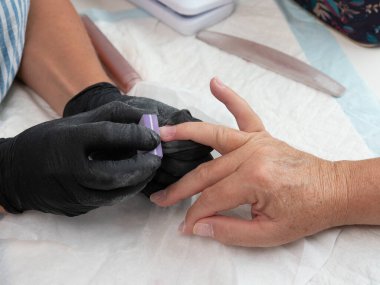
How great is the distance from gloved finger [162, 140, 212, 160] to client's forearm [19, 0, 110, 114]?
313mm

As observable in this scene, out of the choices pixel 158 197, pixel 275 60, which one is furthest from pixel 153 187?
pixel 275 60

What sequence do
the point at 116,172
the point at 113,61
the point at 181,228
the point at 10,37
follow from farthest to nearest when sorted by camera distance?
1. the point at 113,61
2. the point at 10,37
3. the point at 181,228
4. the point at 116,172

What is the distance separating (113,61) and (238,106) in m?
0.39

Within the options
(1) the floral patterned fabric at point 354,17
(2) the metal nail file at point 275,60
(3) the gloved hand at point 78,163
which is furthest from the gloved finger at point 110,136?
(1) the floral patterned fabric at point 354,17

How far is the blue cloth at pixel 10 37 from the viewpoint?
2.65ft

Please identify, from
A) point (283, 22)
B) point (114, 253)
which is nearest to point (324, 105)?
point (283, 22)

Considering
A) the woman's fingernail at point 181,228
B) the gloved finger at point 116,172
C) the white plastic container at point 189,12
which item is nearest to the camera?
the gloved finger at point 116,172

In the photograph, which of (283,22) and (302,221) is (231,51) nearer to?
(283,22)

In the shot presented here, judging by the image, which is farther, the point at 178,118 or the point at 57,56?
the point at 57,56

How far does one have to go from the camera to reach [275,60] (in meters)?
1.01

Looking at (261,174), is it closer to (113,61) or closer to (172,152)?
(172,152)

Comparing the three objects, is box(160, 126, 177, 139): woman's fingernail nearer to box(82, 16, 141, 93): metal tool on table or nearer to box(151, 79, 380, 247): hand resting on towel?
box(151, 79, 380, 247): hand resting on towel

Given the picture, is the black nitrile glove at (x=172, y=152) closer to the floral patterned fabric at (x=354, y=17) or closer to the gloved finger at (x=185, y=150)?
the gloved finger at (x=185, y=150)

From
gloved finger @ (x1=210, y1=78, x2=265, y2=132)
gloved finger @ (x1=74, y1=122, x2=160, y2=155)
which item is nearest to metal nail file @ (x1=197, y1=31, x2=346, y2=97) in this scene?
gloved finger @ (x1=210, y1=78, x2=265, y2=132)
